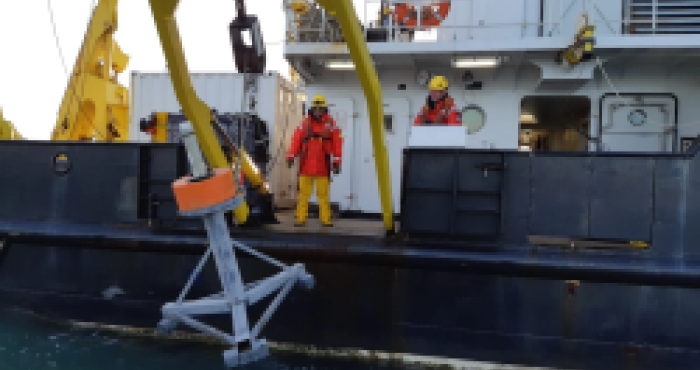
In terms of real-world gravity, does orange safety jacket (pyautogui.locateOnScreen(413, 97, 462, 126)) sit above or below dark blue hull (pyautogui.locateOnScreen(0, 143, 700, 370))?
above

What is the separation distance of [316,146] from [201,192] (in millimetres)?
2162

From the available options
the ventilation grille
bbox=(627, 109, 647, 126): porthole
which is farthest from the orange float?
bbox=(627, 109, 647, 126): porthole

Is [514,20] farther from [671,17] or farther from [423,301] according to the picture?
[423,301]

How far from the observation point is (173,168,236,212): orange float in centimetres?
269

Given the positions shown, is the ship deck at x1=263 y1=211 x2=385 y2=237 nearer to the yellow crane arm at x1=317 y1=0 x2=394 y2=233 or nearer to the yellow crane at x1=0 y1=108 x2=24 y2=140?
the yellow crane arm at x1=317 y1=0 x2=394 y2=233

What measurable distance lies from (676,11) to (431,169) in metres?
4.01

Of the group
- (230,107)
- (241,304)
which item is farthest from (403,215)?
(230,107)

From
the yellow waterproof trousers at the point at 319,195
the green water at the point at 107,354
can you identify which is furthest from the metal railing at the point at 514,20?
the green water at the point at 107,354

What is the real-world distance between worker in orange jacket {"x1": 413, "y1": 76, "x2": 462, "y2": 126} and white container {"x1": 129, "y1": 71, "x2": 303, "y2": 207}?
2841mm

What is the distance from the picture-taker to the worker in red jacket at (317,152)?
4.75m

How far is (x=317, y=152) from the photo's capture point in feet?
15.6

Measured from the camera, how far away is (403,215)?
12.9 ft

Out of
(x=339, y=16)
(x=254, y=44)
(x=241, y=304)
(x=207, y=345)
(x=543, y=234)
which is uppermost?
(x=254, y=44)

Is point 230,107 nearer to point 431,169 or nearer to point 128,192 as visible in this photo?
point 128,192
